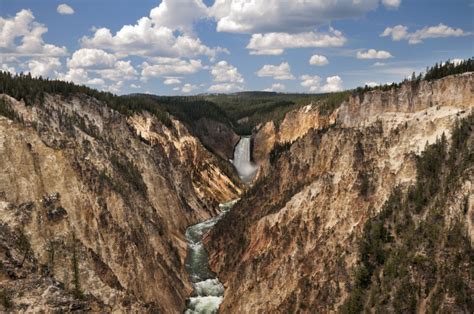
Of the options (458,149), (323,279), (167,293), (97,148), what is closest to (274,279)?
(323,279)

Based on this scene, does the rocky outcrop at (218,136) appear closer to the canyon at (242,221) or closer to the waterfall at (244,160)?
the waterfall at (244,160)

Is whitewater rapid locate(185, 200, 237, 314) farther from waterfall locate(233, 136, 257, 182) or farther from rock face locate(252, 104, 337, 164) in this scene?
waterfall locate(233, 136, 257, 182)

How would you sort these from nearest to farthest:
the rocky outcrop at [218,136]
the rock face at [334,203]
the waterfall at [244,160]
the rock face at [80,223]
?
1. the rock face at [80,223]
2. the rock face at [334,203]
3. the waterfall at [244,160]
4. the rocky outcrop at [218,136]

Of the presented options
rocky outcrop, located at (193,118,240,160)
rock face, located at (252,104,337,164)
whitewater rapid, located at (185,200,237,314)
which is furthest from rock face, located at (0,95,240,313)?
rocky outcrop, located at (193,118,240,160)

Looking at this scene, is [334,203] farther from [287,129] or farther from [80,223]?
[287,129]

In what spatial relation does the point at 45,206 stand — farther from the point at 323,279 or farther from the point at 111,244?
the point at 323,279

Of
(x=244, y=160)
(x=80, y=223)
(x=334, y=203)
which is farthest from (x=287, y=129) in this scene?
(x=80, y=223)

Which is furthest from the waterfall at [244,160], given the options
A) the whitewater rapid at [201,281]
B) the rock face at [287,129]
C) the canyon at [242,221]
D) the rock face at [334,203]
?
the rock face at [334,203]

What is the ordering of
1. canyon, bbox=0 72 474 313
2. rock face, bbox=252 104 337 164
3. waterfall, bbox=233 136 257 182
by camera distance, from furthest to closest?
1. waterfall, bbox=233 136 257 182
2. rock face, bbox=252 104 337 164
3. canyon, bbox=0 72 474 313
